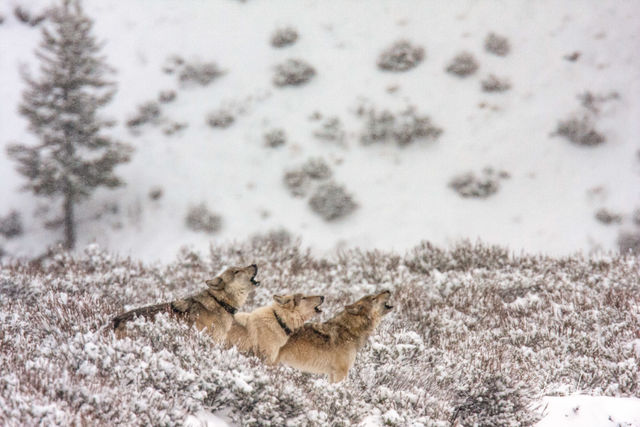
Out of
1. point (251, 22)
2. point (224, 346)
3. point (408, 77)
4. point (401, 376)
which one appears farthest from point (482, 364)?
point (251, 22)

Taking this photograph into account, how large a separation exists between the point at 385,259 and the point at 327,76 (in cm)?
956

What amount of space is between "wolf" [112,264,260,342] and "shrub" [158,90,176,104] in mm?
13899

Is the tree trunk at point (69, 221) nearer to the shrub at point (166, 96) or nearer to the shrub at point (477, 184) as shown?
the shrub at point (166, 96)

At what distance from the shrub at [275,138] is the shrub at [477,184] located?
5.12 meters

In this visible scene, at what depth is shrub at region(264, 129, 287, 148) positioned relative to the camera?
15789 millimetres

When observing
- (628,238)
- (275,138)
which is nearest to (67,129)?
(275,138)

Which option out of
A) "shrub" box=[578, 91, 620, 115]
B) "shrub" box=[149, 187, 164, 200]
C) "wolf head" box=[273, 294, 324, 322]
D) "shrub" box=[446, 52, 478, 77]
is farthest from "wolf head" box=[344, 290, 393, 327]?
"shrub" box=[446, 52, 478, 77]

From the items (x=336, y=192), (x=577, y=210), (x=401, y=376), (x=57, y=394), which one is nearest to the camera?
(x=57, y=394)

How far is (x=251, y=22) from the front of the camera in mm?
18703

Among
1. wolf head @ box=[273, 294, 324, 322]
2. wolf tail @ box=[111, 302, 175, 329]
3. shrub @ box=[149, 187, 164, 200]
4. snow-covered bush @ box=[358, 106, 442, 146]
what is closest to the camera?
wolf tail @ box=[111, 302, 175, 329]

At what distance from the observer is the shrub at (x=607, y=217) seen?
512 inches

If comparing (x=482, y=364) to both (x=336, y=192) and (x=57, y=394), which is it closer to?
(x=57, y=394)

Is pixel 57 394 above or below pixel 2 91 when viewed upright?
below

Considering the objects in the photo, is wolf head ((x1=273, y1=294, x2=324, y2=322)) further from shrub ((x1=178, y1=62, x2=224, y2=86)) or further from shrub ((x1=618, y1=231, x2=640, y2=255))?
shrub ((x1=178, y1=62, x2=224, y2=86))
